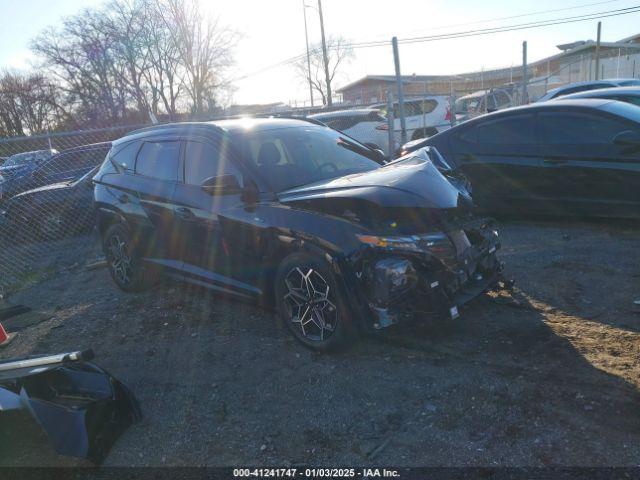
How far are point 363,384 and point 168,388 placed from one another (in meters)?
1.40

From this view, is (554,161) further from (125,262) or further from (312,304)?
(125,262)

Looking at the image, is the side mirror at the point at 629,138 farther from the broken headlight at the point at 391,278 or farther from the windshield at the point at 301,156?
the broken headlight at the point at 391,278

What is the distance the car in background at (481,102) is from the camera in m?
18.5

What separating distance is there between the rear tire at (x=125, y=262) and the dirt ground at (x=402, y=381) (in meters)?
0.49

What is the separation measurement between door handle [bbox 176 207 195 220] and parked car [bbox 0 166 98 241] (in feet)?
18.7

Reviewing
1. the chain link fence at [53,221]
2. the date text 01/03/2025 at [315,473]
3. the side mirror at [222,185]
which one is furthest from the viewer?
the chain link fence at [53,221]

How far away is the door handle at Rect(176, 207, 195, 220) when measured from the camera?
4.57 metres

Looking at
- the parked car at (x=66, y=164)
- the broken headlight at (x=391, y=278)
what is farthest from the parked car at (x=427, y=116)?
the broken headlight at (x=391, y=278)

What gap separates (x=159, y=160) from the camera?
509 centimetres

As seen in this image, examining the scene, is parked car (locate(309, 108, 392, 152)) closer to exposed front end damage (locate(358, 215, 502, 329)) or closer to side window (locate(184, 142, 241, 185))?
side window (locate(184, 142, 241, 185))

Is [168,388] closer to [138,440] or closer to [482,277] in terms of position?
[138,440]

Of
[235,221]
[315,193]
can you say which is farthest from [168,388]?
[315,193]

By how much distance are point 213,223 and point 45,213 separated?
6.66 metres

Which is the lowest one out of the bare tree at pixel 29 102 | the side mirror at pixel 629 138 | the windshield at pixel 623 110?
the side mirror at pixel 629 138
